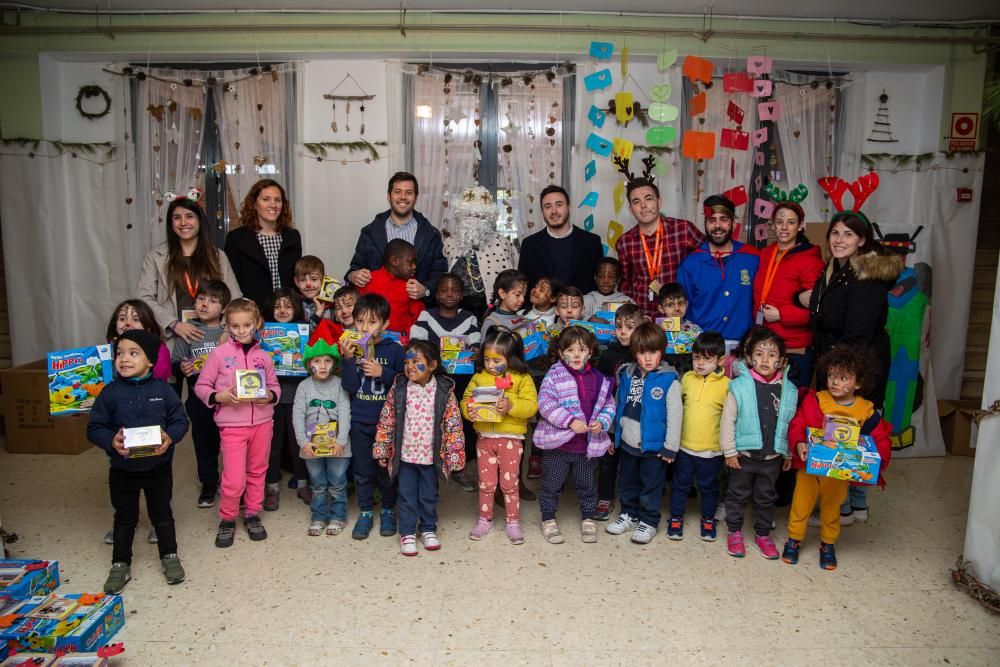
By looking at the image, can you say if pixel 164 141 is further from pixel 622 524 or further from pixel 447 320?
pixel 622 524

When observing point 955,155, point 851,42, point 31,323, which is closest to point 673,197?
point 851,42

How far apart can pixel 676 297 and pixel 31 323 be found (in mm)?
5349

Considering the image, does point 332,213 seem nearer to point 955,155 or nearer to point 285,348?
point 285,348

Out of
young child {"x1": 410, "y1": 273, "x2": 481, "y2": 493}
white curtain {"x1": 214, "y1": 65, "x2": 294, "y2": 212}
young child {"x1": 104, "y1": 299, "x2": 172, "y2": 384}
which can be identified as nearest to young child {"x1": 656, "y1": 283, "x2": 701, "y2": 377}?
young child {"x1": 410, "y1": 273, "x2": 481, "y2": 493}

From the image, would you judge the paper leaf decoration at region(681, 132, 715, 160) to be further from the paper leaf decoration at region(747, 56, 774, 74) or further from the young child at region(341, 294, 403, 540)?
the young child at region(341, 294, 403, 540)

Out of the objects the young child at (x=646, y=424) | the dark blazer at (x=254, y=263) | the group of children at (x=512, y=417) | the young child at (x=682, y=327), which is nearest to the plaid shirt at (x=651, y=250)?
the young child at (x=682, y=327)

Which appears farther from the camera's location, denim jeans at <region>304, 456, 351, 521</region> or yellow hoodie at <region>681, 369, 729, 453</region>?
denim jeans at <region>304, 456, 351, 521</region>

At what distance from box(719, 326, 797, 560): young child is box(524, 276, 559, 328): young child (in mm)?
1011

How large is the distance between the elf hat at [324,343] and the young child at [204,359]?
0.52 metres

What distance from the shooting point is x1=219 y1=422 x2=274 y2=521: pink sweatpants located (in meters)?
3.26

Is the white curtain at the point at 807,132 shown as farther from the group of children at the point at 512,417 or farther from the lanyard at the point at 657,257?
the group of children at the point at 512,417

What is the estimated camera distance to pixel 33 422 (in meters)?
4.64

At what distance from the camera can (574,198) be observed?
19.0ft

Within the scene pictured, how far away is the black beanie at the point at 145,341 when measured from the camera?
284cm
